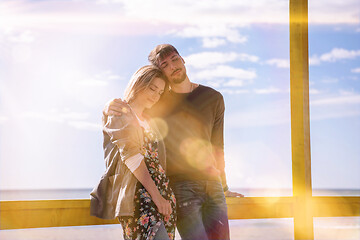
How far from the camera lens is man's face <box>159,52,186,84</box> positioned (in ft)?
6.21

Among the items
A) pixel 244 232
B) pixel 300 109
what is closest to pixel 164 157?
pixel 300 109

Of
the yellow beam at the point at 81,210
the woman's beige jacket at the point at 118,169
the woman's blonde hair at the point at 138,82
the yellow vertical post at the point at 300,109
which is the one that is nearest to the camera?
the woman's beige jacket at the point at 118,169

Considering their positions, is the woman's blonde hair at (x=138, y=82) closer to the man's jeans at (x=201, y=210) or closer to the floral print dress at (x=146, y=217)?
the floral print dress at (x=146, y=217)

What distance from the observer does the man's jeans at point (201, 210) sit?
1.87 meters

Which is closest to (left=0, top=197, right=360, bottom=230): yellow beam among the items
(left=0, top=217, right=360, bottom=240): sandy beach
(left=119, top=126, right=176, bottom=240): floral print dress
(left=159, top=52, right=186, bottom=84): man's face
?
(left=119, top=126, right=176, bottom=240): floral print dress

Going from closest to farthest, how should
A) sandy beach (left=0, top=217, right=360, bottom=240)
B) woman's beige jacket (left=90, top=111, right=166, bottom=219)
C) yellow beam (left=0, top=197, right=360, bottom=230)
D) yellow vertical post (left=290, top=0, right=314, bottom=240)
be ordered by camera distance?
woman's beige jacket (left=90, top=111, right=166, bottom=219), yellow beam (left=0, top=197, right=360, bottom=230), yellow vertical post (left=290, top=0, right=314, bottom=240), sandy beach (left=0, top=217, right=360, bottom=240)

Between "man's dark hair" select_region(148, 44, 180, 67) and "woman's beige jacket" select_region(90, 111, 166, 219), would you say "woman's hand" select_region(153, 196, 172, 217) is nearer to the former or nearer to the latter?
"woman's beige jacket" select_region(90, 111, 166, 219)

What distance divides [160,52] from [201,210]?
2.47 ft

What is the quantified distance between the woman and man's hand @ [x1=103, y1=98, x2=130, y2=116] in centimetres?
1

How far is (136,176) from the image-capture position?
154cm

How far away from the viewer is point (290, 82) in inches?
94.9

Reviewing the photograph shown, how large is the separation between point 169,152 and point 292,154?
829mm

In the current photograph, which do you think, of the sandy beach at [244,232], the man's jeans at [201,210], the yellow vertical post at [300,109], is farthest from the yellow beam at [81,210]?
the sandy beach at [244,232]

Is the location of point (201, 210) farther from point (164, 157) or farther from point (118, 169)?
point (118, 169)
